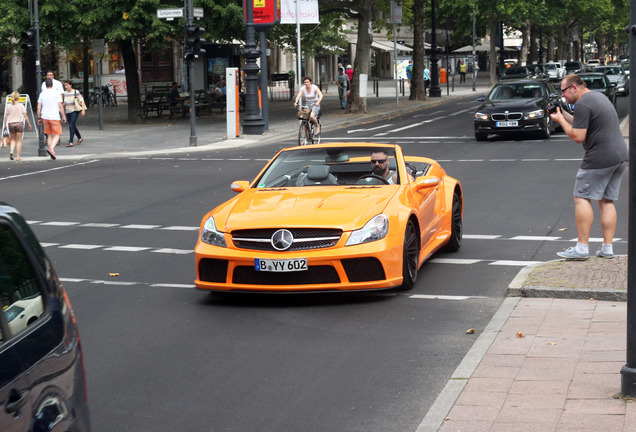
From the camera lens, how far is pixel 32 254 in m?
3.66

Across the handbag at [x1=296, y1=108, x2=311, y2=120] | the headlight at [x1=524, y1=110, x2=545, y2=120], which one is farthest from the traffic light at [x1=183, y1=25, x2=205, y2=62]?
the headlight at [x1=524, y1=110, x2=545, y2=120]

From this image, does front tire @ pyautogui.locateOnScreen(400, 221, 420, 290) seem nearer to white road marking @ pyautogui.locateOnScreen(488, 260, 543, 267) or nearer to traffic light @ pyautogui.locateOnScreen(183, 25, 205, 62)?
white road marking @ pyautogui.locateOnScreen(488, 260, 543, 267)

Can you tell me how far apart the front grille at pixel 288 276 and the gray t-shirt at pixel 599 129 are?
9.11 ft

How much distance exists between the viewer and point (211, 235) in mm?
8594

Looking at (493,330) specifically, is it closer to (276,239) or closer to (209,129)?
(276,239)

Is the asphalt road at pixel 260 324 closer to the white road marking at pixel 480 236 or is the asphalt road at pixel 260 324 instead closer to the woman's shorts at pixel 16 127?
the white road marking at pixel 480 236

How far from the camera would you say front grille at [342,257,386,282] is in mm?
8258

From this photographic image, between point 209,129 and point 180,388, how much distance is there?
97.5ft

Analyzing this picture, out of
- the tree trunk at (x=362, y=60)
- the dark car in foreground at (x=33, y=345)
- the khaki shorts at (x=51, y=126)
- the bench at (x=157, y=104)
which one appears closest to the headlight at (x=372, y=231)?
the dark car in foreground at (x=33, y=345)

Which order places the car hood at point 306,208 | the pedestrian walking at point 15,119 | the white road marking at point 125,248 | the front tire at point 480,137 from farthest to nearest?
the front tire at point 480,137, the pedestrian walking at point 15,119, the white road marking at point 125,248, the car hood at point 306,208

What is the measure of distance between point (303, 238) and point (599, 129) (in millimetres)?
3052

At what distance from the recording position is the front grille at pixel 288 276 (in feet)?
27.1

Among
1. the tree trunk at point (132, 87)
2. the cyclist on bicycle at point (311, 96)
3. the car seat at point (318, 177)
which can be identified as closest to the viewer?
the car seat at point (318, 177)

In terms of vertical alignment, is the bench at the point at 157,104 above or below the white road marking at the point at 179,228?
above
